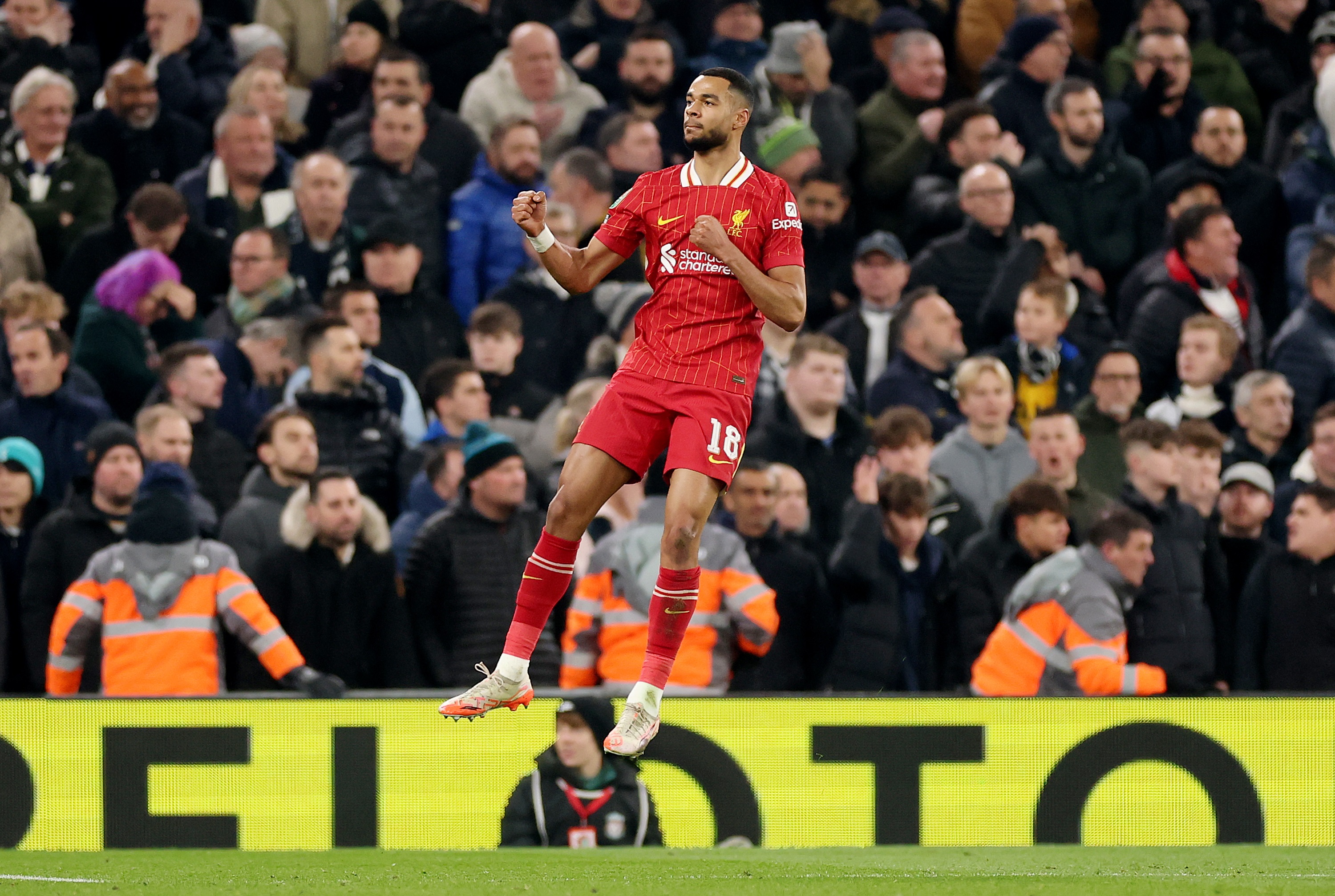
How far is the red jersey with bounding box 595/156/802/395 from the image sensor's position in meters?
7.27

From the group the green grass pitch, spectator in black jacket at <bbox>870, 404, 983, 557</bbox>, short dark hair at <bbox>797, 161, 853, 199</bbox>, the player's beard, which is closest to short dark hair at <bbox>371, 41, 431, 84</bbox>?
short dark hair at <bbox>797, 161, 853, 199</bbox>

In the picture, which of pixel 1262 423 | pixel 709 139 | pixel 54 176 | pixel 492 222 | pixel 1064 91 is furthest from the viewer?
pixel 1064 91

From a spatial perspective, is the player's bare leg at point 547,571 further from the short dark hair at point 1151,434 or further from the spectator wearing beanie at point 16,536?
the short dark hair at point 1151,434

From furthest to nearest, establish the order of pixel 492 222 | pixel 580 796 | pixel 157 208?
pixel 492 222 → pixel 157 208 → pixel 580 796

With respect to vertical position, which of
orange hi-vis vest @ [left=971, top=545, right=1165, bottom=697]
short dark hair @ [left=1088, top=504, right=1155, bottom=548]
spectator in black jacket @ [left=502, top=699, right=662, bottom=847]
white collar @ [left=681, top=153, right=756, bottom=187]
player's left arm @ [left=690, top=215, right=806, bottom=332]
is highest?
white collar @ [left=681, top=153, right=756, bottom=187]

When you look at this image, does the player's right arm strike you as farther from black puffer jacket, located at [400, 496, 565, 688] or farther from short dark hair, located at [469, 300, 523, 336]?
short dark hair, located at [469, 300, 523, 336]

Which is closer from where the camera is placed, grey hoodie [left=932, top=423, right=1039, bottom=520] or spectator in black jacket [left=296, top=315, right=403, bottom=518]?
spectator in black jacket [left=296, top=315, right=403, bottom=518]

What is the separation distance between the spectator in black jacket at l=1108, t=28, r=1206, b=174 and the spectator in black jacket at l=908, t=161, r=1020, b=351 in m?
1.88

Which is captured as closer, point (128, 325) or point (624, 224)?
point (624, 224)

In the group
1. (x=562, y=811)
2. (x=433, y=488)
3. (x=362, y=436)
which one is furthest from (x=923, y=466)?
(x=362, y=436)

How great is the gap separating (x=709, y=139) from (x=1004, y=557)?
11.6 ft

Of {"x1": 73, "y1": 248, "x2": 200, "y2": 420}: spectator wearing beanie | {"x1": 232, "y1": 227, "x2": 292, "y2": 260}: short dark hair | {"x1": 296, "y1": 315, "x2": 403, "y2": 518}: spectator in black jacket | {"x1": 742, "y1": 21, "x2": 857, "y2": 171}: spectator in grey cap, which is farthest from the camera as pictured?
{"x1": 742, "y1": 21, "x2": 857, "y2": 171}: spectator in grey cap

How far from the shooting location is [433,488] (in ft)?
34.8

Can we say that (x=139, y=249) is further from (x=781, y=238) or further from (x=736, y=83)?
(x=781, y=238)
